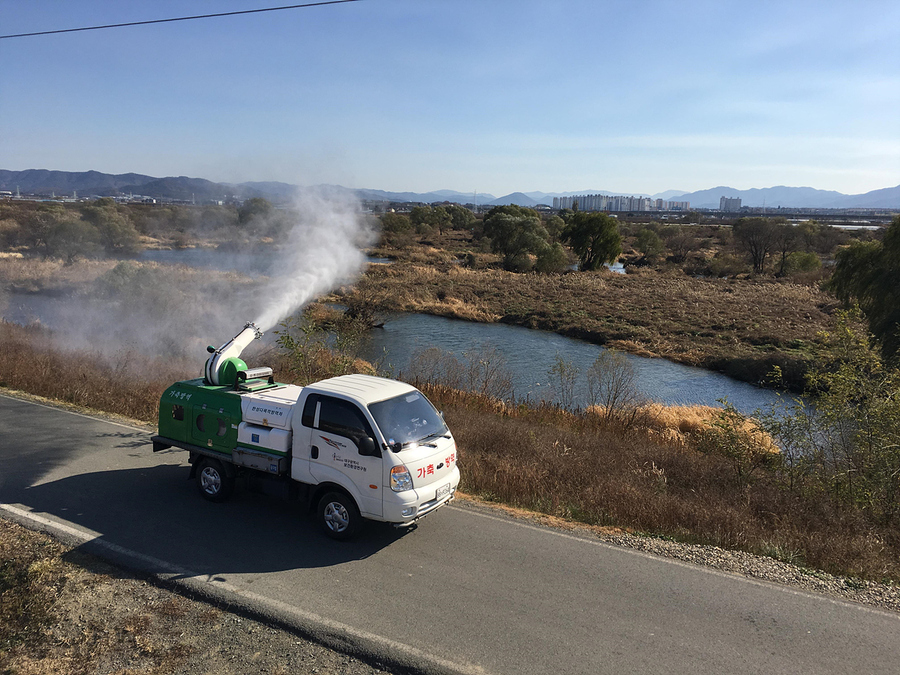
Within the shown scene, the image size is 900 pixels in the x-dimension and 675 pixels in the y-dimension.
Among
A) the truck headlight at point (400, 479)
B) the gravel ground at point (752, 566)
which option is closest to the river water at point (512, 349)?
the gravel ground at point (752, 566)

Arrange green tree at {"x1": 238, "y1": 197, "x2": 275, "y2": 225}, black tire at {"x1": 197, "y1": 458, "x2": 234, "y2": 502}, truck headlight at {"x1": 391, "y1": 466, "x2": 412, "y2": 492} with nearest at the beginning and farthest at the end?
truck headlight at {"x1": 391, "y1": 466, "x2": 412, "y2": 492}
black tire at {"x1": 197, "y1": 458, "x2": 234, "y2": 502}
green tree at {"x1": 238, "y1": 197, "x2": 275, "y2": 225}

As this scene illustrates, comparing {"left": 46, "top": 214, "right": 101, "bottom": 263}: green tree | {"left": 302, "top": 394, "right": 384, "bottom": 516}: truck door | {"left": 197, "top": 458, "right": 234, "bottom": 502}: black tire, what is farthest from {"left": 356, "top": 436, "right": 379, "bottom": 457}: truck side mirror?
{"left": 46, "top": 214, "right": 101, "bottom": 263}: green tree

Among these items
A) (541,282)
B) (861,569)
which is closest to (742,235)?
(541,282)

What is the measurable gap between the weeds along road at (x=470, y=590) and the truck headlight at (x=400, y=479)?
93cm

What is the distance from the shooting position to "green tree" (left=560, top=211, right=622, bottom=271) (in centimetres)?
6862

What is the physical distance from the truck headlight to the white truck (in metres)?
0.01

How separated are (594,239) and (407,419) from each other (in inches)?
2575

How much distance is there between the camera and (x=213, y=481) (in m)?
8.98

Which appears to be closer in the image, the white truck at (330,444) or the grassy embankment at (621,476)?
the white truck at (330,444)

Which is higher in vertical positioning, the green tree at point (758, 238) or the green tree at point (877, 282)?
the green tree at point (758, 238)

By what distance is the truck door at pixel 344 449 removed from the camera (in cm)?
741

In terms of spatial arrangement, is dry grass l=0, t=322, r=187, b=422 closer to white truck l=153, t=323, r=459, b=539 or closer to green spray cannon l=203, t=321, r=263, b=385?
green spray cannon l=203, t=321, r=263, b=385

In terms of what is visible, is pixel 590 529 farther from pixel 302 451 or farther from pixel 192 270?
pixel 192 270

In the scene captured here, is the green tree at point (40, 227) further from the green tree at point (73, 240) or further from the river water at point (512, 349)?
the river water at point (512, 349)
